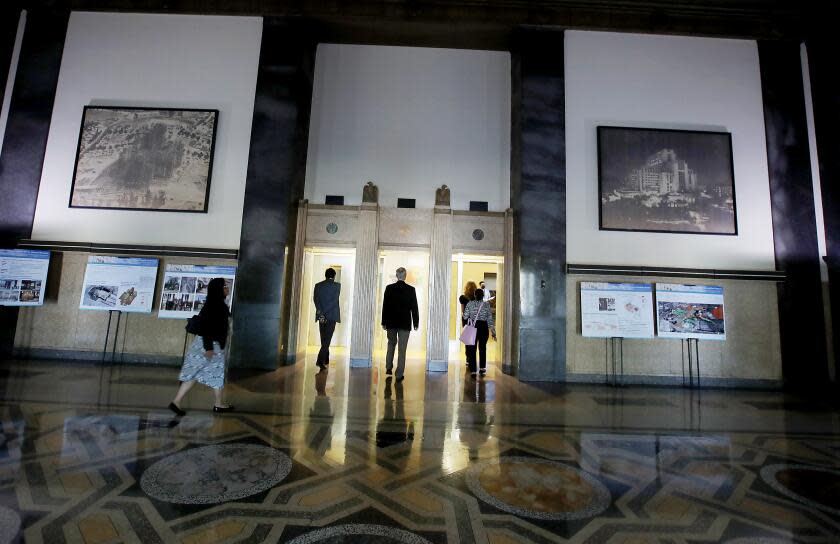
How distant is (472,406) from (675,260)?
4.43 metres

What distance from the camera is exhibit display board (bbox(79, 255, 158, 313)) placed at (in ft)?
18.5

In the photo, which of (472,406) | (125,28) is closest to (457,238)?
(472,406)

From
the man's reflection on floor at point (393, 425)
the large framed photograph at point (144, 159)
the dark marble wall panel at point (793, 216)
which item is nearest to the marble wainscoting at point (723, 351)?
the dark marble wall panel at point (793, 216)

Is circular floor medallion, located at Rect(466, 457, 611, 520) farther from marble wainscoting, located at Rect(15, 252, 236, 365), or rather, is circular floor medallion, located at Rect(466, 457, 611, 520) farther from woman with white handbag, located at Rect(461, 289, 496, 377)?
marble wainscoting, located at Rect(15, 252, 236, 365)

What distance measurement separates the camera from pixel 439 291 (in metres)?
6.43

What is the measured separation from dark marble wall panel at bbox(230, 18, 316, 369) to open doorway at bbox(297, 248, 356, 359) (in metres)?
0.62

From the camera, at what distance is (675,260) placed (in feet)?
20.0

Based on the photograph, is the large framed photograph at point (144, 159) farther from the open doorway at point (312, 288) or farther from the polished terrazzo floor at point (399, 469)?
the polished terrazzo floor at point (399, 469)

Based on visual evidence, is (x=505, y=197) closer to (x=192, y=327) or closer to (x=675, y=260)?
(x=675, y=260)

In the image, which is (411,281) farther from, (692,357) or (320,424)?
(692,357)

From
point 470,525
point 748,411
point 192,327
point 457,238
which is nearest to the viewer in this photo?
point 470,525

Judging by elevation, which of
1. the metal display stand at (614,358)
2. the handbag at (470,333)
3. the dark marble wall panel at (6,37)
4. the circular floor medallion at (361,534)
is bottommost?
the circular floor medallion at (361,534)

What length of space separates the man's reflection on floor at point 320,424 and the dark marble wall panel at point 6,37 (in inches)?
302

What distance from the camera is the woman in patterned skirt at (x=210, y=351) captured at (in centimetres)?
335
